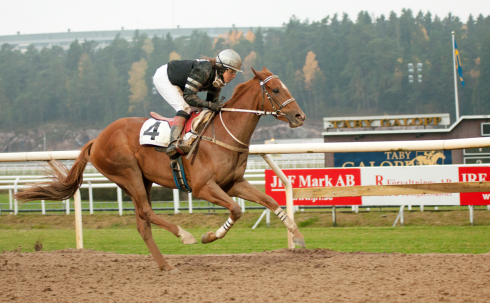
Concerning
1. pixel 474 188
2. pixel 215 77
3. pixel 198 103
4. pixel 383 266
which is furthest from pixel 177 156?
pixel 474 188

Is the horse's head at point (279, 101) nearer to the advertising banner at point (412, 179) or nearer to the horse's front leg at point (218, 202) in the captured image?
the horse's front leg at point (218, 202)

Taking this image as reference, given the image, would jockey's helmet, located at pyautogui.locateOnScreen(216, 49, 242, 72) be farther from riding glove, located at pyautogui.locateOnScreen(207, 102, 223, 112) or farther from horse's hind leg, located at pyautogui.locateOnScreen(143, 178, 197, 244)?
horse's hind leg, located at pyautogui.locateOnScreen(143, 178, 197, 244)

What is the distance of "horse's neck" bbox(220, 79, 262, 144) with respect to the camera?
434 cm

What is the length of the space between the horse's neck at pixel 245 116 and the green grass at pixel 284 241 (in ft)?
7.56

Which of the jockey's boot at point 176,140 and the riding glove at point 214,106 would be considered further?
the riding glove at point 214,106

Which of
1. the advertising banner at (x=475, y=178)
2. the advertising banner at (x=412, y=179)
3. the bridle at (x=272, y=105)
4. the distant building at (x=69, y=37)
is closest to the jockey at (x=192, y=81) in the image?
the bridle at (x=272, y=105)

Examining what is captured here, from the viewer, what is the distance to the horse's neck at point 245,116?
4.34 meters

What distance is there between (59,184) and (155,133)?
53.3 inches

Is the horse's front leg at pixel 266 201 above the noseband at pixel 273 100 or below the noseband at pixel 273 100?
below

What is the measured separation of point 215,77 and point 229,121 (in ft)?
1.41

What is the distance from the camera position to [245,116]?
4.39m

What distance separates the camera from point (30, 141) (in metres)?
85.1

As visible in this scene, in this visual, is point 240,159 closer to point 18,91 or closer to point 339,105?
point 339,105

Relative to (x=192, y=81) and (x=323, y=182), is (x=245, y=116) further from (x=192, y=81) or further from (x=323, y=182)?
(x=323, y=182)
